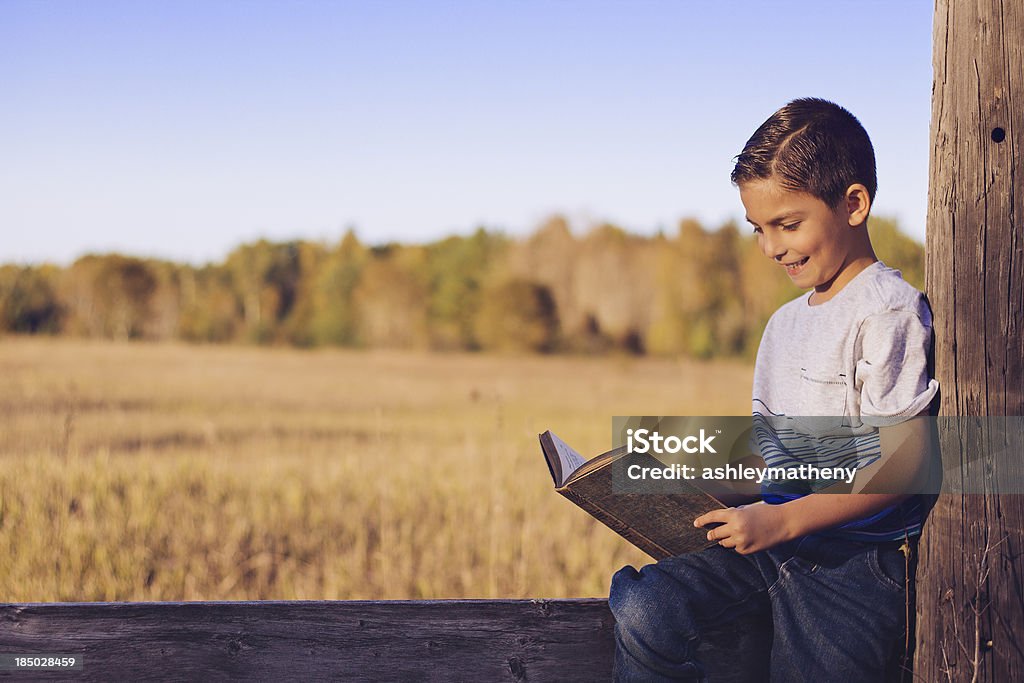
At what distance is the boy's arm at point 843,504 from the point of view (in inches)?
72.0

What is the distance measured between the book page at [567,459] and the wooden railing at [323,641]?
35 centimetres

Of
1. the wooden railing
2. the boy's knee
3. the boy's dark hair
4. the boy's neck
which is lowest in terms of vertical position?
the wooden railing

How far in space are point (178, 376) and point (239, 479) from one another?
1703cm

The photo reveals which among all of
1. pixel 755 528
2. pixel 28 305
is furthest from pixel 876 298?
pixel 28 305

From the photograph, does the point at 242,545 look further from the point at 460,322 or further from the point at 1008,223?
the point at 460,322

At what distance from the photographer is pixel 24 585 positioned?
4488 millimetres

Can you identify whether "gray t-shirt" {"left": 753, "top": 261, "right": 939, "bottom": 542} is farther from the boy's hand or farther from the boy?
the boy's hand

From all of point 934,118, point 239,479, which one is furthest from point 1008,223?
point 239,479

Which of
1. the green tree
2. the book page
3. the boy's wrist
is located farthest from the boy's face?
the green tree

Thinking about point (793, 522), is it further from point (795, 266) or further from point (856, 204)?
point (856, 204)

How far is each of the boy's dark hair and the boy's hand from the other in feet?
2.15

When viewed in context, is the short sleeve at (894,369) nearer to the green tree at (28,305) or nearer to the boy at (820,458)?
the boy at (820,458)

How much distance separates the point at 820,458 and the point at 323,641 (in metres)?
1.14

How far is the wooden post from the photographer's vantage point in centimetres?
Answer: 186
